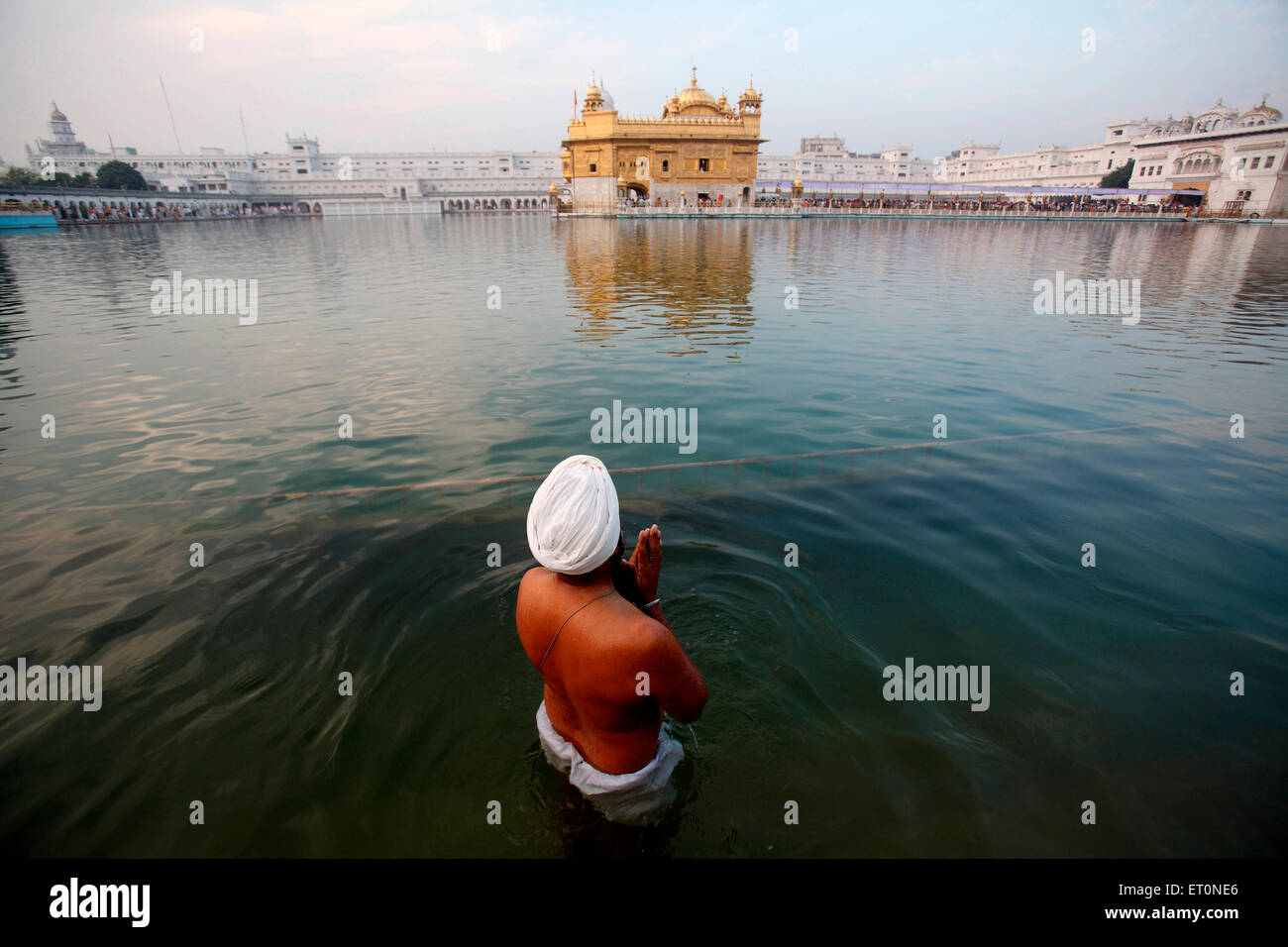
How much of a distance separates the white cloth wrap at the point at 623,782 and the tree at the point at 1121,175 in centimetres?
12170

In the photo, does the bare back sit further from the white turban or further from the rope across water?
the rope across water

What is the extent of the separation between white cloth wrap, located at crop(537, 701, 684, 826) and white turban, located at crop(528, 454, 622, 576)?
0.96 metres

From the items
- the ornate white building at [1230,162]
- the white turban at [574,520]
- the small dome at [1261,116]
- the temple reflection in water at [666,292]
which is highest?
the small dome at [1261,116]

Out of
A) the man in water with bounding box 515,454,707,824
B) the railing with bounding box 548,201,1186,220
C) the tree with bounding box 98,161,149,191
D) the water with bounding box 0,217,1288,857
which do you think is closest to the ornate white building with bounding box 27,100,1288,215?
the railing with bounding box 548,201,1186,220

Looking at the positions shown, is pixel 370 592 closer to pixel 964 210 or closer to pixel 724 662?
pixel 724 662

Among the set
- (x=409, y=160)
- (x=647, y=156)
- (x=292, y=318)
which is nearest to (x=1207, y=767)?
(x=292, y=318)

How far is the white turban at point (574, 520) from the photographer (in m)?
1.94

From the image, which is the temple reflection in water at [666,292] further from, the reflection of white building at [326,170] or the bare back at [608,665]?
the reflection of white building at [326,170]

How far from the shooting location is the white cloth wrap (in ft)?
7.90

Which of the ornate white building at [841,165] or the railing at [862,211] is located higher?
the ornate white building at [841,165]

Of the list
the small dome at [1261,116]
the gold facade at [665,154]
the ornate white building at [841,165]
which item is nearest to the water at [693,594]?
the gold facade at [665,154]

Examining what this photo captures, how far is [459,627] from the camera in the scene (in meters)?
4.13

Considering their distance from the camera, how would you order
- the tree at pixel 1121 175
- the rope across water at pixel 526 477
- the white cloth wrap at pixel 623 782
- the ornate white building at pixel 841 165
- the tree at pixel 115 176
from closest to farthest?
the white cloth wrap at pixel 623 782 < the rope across water at pixel 526 477 < the tree at pixel 115 176 < the tree at pixel 1121 175 < the ornate white building at pixel 841 165
